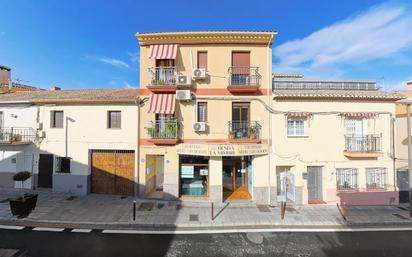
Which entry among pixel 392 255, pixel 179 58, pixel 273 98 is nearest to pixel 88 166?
pixel 179 58

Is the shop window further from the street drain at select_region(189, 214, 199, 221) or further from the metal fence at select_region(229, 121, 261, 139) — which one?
the street drain at select_region(189, 214, 199, 221)

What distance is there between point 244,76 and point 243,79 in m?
0.20

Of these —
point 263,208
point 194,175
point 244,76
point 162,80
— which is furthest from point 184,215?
point 244,76

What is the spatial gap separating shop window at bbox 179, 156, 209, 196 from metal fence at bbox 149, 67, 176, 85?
17.3 feet

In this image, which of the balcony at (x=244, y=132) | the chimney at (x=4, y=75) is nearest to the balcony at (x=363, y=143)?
the balcony at (x=244, y=132)

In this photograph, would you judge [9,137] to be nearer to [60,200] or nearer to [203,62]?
[60,200]

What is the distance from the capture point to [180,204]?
42.6 ft

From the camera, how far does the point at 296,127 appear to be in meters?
13.7

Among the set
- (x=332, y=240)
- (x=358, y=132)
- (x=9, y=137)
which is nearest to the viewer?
(x=332, y=240)

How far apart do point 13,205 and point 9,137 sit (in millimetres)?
6859

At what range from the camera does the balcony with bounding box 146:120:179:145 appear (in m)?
13.5

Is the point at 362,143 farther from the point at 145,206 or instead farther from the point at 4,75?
the point at 4,75

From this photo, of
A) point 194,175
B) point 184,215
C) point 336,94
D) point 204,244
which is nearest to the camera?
point 204,244

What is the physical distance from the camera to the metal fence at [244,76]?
13761 mm
